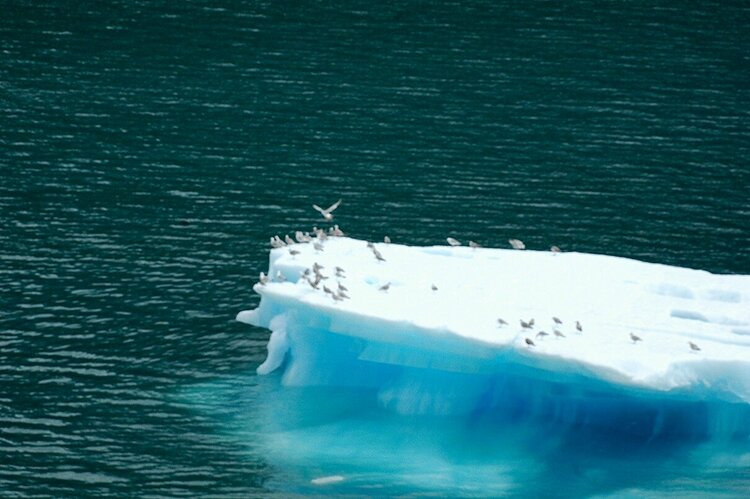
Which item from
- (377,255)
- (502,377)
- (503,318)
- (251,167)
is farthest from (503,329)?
(251,167)

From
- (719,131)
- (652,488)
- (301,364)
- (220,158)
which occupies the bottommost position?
(652,488)

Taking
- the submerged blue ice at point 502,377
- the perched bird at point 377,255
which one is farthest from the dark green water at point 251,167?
the perched bird at point 377,255

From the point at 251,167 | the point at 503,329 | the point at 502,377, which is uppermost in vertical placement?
the point at 251,167

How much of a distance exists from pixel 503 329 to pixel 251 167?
18.1m

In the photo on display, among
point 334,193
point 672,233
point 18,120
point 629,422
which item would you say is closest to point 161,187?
point 334,193

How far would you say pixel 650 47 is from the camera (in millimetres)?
55125

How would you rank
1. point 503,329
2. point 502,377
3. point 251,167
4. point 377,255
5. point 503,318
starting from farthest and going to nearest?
point 251,167 < point 377,255 < point 502,377 < point 503,318 < point 503,329

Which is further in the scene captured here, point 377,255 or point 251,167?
point 251,167

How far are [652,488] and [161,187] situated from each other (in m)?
20.2

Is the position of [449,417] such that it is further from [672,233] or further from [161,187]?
[161,187]

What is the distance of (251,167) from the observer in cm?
4228

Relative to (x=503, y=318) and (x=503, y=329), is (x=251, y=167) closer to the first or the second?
(x=503, y=318)

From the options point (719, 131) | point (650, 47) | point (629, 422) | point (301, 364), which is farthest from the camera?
point (650, 47)

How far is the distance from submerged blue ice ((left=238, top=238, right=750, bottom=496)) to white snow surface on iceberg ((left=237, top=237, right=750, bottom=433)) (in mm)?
37
